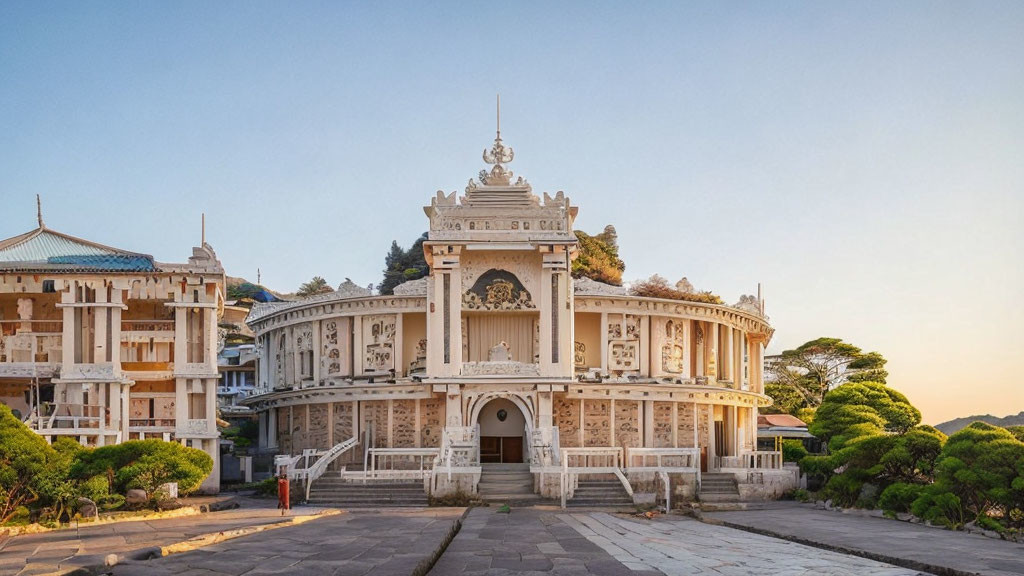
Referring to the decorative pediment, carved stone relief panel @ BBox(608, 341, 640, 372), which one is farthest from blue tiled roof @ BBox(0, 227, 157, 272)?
carved stone relief panel @ BBox(608, 341, 640, 372)

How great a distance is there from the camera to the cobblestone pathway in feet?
63.5

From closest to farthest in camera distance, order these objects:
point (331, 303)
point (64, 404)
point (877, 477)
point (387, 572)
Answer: point (387, 572)
point (877, 477)
point (64, 404)
point (331, 303)

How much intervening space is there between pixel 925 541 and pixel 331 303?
109 ft

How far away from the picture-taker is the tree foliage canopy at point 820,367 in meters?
80.4

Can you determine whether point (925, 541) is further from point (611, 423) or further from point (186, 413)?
point (186, 413)

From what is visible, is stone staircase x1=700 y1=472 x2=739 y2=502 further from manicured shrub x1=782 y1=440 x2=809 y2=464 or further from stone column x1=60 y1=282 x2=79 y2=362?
stone column x1=60 y1=282 x2=79 y2=362

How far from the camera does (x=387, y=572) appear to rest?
649 inches

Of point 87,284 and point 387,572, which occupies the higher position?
point 87,284

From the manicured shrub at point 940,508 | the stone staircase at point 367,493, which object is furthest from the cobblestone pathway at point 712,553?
the stone staircase at point 367,493

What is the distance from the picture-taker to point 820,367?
8362cm

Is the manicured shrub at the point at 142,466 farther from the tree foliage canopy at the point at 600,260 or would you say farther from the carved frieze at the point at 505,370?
the tree foliage canopy at the point at 600,260

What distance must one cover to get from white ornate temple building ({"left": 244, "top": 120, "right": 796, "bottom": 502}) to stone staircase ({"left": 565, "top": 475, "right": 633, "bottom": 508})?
36 centimetres

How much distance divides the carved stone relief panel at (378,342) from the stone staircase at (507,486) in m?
11.3

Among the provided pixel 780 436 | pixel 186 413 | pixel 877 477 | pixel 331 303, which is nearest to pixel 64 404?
pixel 186 413
